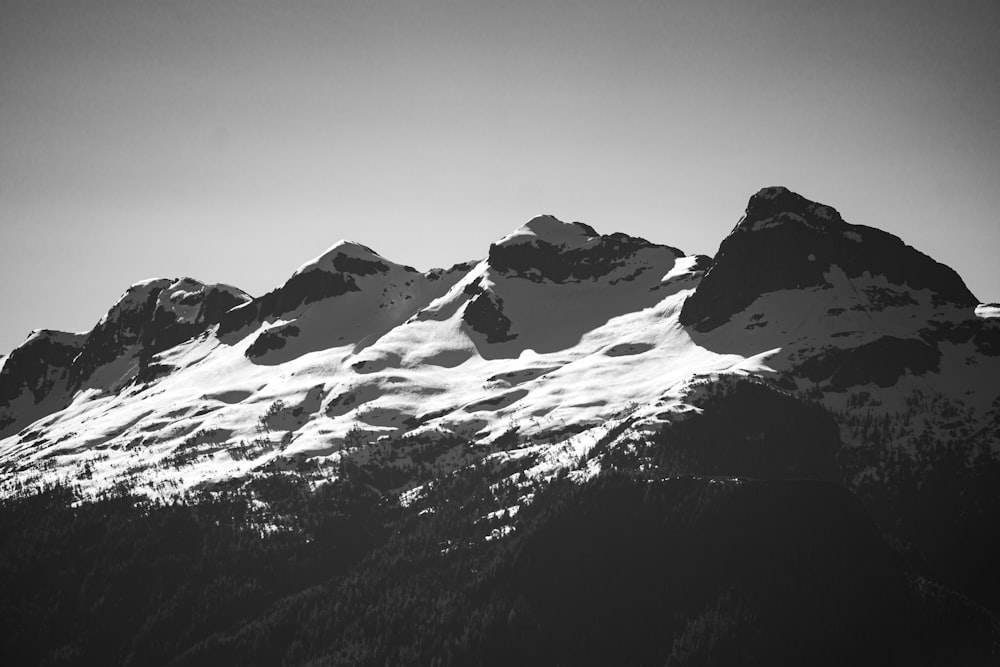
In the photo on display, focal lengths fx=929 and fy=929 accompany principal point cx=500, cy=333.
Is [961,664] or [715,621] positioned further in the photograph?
[715,621]

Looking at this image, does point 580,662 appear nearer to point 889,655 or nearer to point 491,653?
point 491,653

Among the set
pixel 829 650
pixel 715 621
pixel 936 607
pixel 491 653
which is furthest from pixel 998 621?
pixel 491 653

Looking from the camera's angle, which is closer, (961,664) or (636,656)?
(961,664)

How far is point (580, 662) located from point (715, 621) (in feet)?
98.6

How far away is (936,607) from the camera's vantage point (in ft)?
642

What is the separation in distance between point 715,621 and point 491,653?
157 ft

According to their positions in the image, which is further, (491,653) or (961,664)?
(491,653)

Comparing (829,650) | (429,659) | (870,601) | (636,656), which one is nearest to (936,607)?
(870,601)

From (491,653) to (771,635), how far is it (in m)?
58.6

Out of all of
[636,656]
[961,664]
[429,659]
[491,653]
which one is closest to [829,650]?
[961,664]

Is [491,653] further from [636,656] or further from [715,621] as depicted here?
[715,621]

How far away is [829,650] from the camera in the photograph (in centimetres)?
18862

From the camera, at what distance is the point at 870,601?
651ft

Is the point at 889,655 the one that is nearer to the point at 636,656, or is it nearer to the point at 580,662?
the point at 636,656
